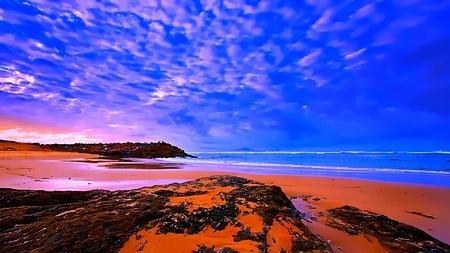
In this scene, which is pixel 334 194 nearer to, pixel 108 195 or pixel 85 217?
pixel 108 195

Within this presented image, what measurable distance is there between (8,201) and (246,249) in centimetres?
420

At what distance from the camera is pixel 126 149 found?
103 ft

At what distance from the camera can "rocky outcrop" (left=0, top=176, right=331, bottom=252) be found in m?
2.81

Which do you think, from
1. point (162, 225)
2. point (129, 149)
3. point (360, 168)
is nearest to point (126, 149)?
point (129, 149)

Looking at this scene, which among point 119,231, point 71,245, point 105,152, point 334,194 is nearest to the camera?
point 71,245

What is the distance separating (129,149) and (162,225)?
29863 mm

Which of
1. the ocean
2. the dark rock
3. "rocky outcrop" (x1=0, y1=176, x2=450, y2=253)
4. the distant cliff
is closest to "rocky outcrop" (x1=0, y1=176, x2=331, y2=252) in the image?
"rocky outcrop" (x1=0, y1=176, x2=450, y2=253)

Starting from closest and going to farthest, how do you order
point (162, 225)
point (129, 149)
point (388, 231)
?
point (162, 225) → point (388, 231) → point (129, 149)

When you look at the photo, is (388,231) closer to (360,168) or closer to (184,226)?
(184,226)

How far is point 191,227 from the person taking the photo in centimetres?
312

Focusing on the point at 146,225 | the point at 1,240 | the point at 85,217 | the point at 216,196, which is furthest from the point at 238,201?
the point at 1,240

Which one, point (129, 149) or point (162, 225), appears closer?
point (162, 225)

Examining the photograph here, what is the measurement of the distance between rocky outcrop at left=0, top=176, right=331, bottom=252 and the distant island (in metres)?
25.7

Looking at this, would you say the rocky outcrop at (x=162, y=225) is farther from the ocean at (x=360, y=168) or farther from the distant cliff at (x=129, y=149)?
the distant cliff at (x=129, y=149)
